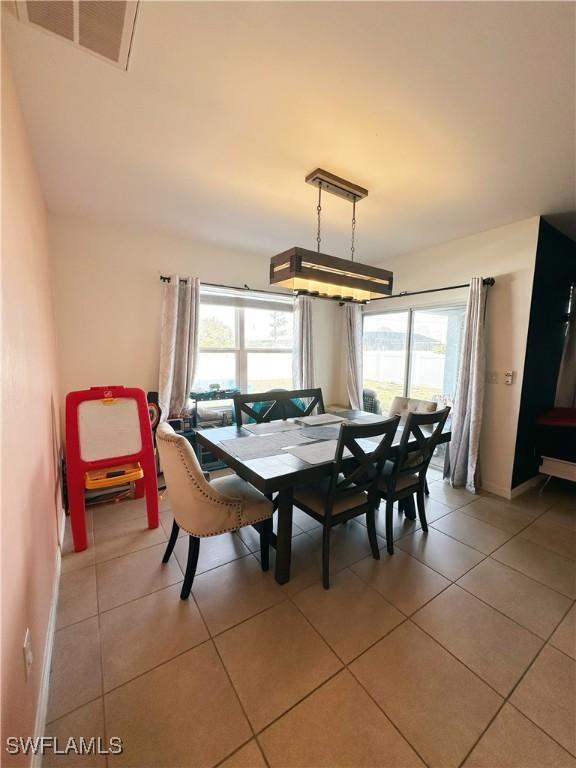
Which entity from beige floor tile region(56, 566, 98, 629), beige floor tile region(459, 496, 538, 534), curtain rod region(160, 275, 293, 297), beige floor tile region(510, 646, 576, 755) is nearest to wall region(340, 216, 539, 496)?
beige floor tile region(459, 496, 538, 534)

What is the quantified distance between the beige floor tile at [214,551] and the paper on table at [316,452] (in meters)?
0.80

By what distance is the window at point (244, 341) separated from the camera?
371cm

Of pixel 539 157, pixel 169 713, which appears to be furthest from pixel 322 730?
pixel 539 157

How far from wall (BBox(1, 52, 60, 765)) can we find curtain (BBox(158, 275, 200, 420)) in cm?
130

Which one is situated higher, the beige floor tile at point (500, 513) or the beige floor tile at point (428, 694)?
the beige floor tile at point (500, 513)

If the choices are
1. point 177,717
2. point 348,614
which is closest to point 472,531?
point 348,614

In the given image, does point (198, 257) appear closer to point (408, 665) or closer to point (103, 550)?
point (103, 550)

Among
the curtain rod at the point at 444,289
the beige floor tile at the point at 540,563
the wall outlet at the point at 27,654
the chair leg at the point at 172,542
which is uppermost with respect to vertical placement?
the curtain rod at the point at 444,289

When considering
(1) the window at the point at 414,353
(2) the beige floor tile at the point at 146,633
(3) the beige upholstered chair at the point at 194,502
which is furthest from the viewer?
(1) the window at the point at 414,353

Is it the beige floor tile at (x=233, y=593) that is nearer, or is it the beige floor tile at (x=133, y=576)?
the beige floor tile at (x=233, y=593)

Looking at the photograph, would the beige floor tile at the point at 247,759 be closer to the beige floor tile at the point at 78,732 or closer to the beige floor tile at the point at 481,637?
the beige floor tile at the point at 78,732

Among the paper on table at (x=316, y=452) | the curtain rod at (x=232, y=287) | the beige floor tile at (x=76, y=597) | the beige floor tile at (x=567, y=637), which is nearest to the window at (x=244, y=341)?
the curtain rod at (x=232, y=287)

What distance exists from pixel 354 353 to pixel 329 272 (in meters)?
2.63

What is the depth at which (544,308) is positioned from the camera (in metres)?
2.87
